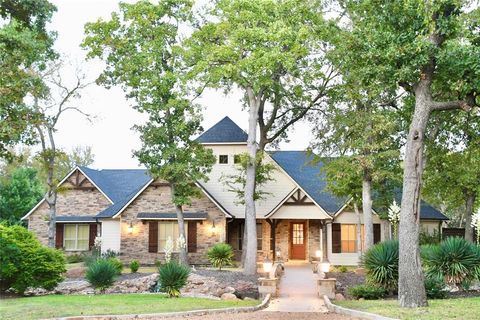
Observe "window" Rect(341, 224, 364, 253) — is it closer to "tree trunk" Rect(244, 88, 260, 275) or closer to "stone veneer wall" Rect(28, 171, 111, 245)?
"tree trunk" Rect(244, 88, 260, 275)

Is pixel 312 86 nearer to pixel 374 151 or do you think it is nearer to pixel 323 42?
pixel 323 42

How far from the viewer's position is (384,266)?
17.8 m

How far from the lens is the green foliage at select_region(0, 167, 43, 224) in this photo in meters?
43.4

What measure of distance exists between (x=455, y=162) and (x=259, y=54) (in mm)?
13380

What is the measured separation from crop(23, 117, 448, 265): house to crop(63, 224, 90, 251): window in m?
0.06

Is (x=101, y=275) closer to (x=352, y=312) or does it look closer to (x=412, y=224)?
(x=352, y=312)

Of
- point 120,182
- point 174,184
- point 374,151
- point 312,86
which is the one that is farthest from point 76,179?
point 374,151

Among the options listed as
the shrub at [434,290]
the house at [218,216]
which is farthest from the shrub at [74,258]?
the shrub at [434,290]

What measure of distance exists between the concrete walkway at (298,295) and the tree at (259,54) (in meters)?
2.33

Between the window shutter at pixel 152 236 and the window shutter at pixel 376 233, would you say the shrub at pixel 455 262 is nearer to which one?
the window shutter at pixel 376 233

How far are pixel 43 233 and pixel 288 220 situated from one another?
15.3 m

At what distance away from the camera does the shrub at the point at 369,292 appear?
57.7ft

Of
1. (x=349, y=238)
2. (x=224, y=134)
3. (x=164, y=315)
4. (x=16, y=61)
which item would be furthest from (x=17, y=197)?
(x=164, y=315)

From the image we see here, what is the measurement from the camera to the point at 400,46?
1453 centimetres
